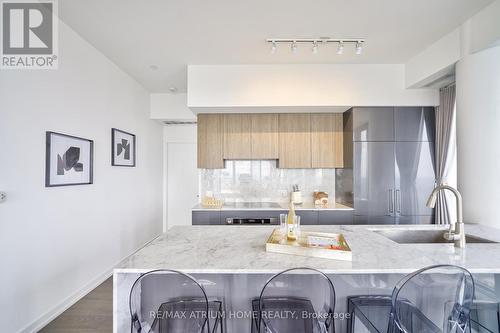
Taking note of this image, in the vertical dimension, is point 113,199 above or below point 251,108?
below

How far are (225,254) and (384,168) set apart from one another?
8.97ft

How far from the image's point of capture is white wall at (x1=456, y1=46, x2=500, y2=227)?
6.64ft

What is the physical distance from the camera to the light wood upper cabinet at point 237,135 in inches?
141

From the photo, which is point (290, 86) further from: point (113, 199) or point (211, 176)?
point (113, 199)

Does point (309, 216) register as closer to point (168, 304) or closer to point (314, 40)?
point (314, 40)

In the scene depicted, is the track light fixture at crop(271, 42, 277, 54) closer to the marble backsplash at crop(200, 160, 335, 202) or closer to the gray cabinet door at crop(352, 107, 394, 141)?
the gray cabinet door at crop(352, 107, 394, 141)

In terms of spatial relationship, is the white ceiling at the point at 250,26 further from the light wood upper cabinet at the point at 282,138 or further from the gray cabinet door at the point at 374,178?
the gray cabinet door at the point at 374,178

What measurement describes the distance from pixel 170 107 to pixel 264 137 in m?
1.96

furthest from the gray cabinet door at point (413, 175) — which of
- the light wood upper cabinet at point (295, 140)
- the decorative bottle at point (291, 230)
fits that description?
the decorative bottle at point (291, 230)

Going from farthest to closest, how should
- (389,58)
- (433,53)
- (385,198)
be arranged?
(385,198) < (389,58) < (433,53)

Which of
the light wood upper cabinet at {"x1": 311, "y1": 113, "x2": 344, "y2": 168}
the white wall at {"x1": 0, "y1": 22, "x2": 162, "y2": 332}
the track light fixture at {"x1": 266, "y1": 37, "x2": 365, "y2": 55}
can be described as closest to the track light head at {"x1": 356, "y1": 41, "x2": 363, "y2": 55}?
the track light fixture at {"x1": 266, "y1": 37, "x2": 365, "y2": 55}

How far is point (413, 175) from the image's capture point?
3.22 m

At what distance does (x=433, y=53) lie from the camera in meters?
2.68

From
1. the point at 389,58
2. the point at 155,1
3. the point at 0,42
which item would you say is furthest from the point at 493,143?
the point at 0,42
